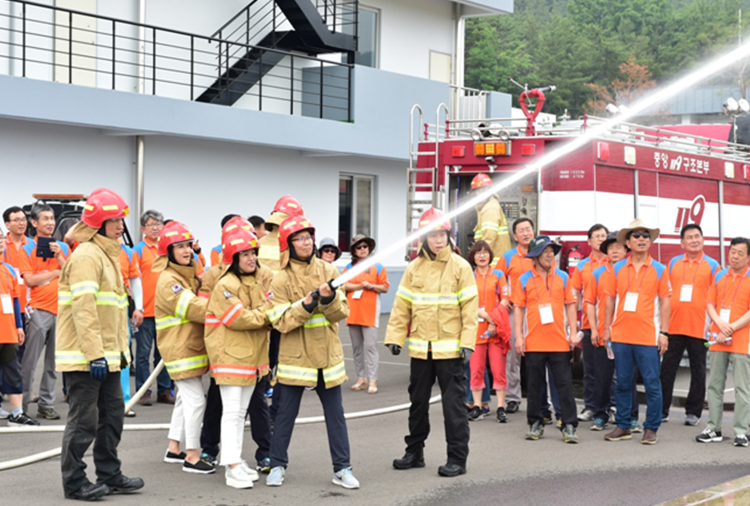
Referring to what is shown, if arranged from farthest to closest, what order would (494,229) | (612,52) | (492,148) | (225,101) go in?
(612,52) → (225,101) → (492,148) → (494,229)

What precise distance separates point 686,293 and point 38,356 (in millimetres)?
6530

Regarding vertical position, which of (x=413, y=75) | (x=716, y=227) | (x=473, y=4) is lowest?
(x=716, y=227)

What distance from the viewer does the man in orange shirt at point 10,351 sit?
8.59 m

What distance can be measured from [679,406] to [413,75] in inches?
560

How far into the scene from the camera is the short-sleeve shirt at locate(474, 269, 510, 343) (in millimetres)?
9641

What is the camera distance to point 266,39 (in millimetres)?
19984

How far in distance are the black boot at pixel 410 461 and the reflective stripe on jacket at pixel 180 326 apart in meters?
1.71

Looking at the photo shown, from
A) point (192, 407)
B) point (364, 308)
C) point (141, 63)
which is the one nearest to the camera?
point (192, 407)

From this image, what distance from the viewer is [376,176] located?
73.2ft

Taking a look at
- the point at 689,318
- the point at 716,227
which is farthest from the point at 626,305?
the point at 716,227

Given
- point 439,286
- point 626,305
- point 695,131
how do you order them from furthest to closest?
point 695,131
point 626,305
point 439,286

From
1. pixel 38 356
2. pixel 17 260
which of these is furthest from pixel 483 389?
pixel 17 260

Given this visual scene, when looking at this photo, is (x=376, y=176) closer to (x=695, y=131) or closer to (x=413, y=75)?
(x=413, y=75)

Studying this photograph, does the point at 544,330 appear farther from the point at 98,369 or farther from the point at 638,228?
the point at 98,369
